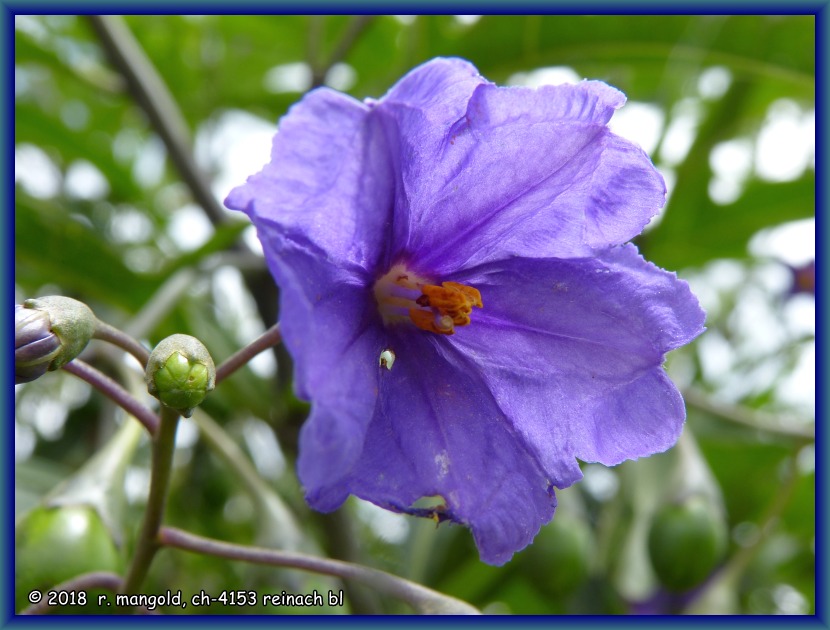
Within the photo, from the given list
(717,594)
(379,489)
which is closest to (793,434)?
(717,594)

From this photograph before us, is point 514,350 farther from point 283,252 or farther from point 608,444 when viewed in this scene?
point 283,252

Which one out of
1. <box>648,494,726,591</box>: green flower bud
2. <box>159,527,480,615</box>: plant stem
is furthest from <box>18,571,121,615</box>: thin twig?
<box>648,494,726,591</box>: green flower bud

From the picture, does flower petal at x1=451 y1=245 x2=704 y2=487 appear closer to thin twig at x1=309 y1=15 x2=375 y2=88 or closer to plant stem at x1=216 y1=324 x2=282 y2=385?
plant stem at x1=216 y1=324 x2=282 y2=385

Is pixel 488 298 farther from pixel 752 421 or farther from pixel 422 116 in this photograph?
pixel 752 421

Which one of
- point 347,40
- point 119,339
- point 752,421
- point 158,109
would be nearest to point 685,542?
point 752,421

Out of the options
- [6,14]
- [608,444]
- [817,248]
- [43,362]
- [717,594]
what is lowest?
[717,594]

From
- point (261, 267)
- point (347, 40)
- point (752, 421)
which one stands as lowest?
point (752, 421)
